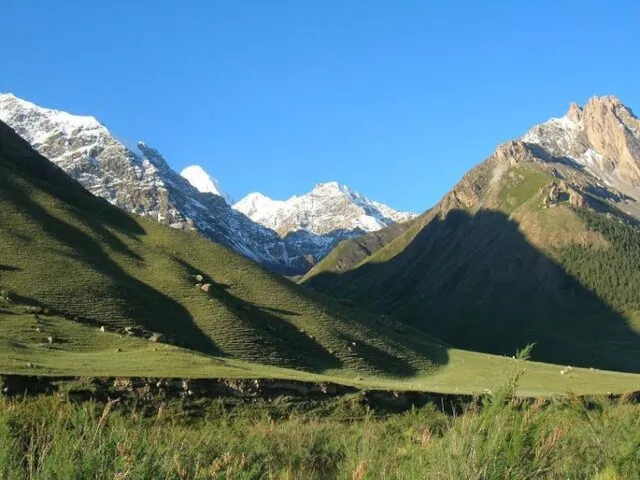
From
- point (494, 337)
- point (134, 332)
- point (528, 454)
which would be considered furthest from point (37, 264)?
point (494, 337)

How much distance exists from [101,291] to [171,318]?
673cm

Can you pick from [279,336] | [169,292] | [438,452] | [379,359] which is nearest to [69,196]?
[169,292]

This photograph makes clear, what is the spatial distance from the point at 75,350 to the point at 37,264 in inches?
775

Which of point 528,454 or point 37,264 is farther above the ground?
point 528,454

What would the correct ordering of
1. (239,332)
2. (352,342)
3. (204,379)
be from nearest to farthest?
(204,379) < (239,332) < (352,342)

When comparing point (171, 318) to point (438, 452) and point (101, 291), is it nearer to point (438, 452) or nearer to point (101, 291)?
point (101, 291)

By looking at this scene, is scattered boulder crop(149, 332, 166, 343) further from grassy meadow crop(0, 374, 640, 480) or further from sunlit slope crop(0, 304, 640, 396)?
grassy meadow crop(0, 374, 640, 480)

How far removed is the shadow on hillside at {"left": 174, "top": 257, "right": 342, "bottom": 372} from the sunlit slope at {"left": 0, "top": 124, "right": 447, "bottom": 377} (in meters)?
0.15

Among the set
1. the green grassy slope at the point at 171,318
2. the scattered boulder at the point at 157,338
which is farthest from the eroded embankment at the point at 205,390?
the scattered boulder at the point at 157,338

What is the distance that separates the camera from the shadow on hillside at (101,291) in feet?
178

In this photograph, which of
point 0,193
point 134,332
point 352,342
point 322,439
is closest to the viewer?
point 322,439

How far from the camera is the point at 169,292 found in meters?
64.5

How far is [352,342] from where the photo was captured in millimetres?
67312

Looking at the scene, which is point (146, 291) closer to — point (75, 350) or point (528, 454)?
point (75, 350)
